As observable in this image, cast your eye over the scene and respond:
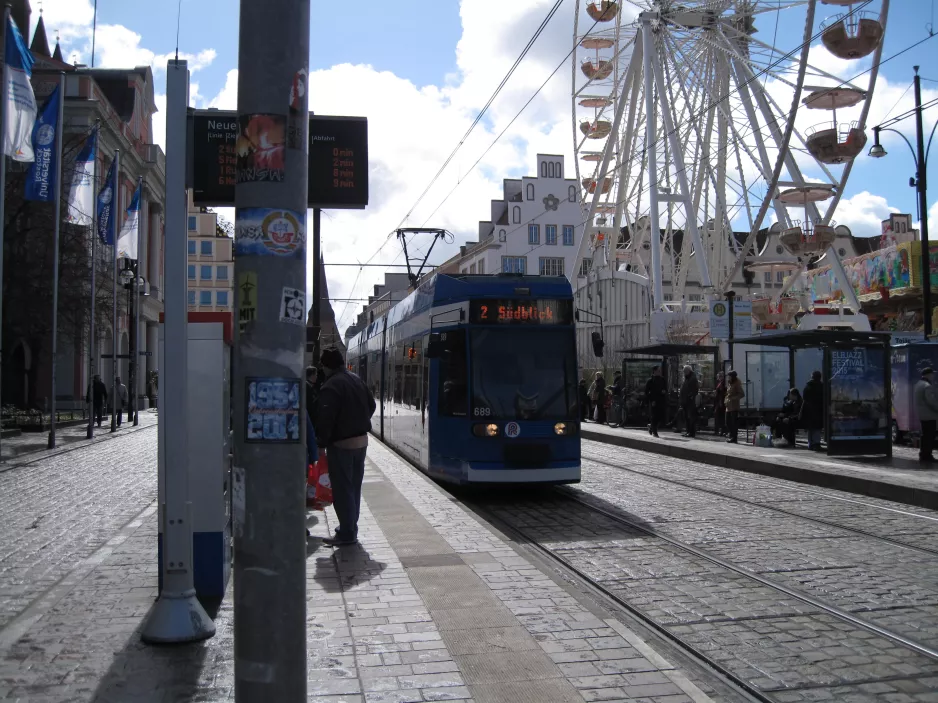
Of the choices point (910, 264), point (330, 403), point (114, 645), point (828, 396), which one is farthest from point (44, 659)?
point (910, 264)

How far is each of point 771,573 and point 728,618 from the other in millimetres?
1716

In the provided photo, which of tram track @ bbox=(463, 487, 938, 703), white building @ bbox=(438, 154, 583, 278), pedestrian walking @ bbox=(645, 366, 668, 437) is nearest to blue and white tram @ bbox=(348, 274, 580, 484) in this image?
tram track @ bbox=(463, 487, 938, 703)

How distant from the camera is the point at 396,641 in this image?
19.2 feet

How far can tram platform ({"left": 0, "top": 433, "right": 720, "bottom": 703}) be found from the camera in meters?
5.02

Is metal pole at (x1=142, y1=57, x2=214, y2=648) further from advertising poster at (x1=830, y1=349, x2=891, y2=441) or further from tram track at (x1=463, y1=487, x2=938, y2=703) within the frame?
advertising poster at (x1=830, y1=349, x2=891, y2=441)

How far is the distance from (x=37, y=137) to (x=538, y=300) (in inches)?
514

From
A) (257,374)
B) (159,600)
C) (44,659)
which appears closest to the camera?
(257,374)

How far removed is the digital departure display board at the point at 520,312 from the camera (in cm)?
1345

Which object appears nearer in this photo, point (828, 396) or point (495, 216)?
point (828, 396)

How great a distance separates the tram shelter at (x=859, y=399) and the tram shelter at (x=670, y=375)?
28.4 ft

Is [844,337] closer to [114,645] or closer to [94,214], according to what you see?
[114,645]

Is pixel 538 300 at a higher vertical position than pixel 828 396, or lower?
higher

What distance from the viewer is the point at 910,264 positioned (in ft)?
136

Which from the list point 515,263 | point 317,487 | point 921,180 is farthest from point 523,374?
point 515,263
